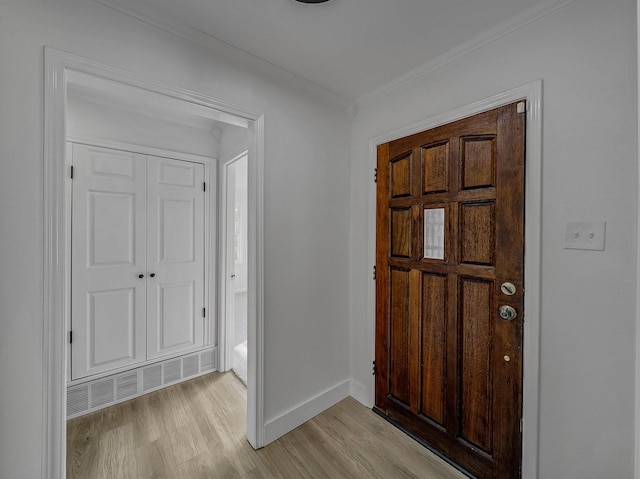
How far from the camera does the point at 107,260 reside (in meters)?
2.21

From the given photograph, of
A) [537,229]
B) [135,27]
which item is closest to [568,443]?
[537,229]

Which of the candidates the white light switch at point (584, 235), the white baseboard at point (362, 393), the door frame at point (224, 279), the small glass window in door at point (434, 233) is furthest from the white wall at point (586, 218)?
the door frame at point (224, 279)

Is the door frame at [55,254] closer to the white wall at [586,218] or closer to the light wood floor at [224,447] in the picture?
the light wood floor at [224,447]

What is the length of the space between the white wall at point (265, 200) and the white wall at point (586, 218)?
1.24 metres

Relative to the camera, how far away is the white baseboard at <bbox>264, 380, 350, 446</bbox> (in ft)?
6.07

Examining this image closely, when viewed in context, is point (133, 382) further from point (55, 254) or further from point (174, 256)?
point (55, 254)

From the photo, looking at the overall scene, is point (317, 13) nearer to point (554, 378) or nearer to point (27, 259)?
point (27, 259)

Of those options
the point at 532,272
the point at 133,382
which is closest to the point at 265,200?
the point at 532,272

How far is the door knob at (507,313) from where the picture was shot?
1.43m

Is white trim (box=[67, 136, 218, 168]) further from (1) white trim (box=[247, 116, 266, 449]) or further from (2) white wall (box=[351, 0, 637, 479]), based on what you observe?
(2) white wall (box=[351, 0, 637, 479])

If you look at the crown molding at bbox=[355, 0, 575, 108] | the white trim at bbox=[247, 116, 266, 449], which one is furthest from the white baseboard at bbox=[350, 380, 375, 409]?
the crown molding at bbox=[355, 0, 575, 108]

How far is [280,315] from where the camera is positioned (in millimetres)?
1931

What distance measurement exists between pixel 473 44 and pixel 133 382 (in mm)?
3313

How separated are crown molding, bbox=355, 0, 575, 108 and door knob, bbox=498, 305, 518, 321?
4.58 ft
